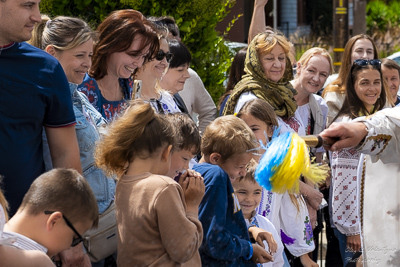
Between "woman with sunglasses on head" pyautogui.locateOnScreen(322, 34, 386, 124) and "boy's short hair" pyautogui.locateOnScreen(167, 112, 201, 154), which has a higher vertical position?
"boy's short hair" pyautogui.locateOnScreen(167, 112, 201, 154)

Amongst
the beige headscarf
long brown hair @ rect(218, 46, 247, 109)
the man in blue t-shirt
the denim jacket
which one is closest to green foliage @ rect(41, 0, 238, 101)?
long brown hair @ rect(218, 46, 247, 109)

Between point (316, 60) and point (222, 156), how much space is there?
2.93 m

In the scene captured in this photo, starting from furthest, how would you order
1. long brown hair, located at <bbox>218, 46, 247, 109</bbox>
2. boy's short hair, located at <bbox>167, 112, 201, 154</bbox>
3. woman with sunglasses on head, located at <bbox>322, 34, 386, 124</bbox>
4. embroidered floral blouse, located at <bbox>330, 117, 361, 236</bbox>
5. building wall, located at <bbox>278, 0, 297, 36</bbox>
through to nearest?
building wall, located at <bbox>278, 0, 297, 36</bbox>, woman with sunglasses on head, located at <bbox>322, 34, 386, 124</bbox>, long brown hair, located at <bbox>218, 46, 247, 109</bbox>, embroidered floral blouse, located at <bbox>330, 117, 361, 236</bbox>, boy's short hair, located at <bbox>167, 112, 201, 154</bbox>

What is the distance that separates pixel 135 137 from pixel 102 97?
1041 millimetres

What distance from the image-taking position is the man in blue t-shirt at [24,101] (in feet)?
10.1

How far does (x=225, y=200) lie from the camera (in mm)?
3547

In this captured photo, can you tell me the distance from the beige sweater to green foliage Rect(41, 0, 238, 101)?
8.30 feet

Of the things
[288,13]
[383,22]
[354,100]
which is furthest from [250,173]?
[288,13]

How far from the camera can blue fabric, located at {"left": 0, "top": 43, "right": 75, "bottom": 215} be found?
3.07 metres

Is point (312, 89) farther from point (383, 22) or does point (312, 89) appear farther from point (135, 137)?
point (383, 22)

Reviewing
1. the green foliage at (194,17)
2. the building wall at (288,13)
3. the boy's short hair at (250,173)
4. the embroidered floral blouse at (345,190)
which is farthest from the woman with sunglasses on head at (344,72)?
the building wall at (288,13)

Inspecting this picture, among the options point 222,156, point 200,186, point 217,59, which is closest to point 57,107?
point 200,186

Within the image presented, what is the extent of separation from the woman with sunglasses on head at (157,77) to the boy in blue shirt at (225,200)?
0.66m

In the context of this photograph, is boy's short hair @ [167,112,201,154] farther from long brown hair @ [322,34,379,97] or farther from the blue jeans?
long brown hair @ [322,34,379,97]
